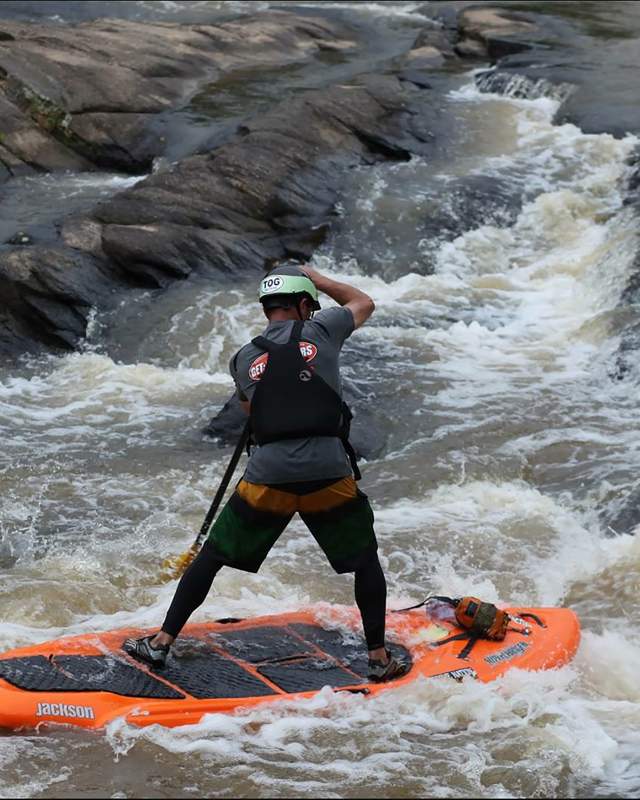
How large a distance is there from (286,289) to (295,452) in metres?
0.64

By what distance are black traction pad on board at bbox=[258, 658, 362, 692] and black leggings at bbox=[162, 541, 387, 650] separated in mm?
228

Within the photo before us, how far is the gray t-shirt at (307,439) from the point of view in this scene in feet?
14.6

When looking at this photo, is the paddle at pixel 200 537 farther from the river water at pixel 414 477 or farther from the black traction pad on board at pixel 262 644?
the black traction pad on board at pixel 262 644

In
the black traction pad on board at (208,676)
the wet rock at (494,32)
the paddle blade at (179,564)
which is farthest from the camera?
the wet rock at (494,32)

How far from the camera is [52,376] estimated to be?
9.75 metres

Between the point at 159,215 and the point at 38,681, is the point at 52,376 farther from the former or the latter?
the point at 38,681

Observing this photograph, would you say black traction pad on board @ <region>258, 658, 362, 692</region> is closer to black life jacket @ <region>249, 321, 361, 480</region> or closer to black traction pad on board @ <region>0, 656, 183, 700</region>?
black traction pad on board @ <region>0, 656, 183, 700</region>

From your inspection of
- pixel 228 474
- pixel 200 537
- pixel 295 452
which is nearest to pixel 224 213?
pixel 200 537

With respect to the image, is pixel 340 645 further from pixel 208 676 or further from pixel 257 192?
pixel 257 192

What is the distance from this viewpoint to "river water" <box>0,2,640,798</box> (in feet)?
13.8


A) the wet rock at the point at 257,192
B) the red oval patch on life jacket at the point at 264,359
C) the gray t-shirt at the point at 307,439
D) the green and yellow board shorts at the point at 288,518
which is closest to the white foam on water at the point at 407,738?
the green and yellow board shorts at the point at 288,518

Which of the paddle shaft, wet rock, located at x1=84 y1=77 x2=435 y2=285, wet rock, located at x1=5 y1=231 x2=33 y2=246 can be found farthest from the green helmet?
wet rock, located at x1=5 y1=231 x2=33 y2=246

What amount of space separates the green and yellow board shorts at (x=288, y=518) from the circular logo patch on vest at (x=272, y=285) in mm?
762

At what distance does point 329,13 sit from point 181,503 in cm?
1661
